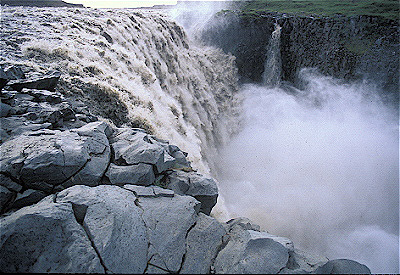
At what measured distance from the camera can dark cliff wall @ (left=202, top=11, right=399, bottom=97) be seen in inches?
837

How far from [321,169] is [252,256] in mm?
14714

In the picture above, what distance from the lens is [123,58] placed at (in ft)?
39.6

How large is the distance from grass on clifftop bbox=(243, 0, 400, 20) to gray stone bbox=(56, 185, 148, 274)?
28.2 meters

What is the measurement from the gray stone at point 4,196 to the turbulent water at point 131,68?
4.66 meters

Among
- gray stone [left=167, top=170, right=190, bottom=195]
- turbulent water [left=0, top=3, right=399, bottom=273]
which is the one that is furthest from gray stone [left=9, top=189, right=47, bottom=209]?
turbulent water [left=0, top=3, right=399, bottom=273]

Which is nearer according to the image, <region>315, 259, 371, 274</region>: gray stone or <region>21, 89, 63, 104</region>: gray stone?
<region>315, 259, 371, 274</region>: gray stone

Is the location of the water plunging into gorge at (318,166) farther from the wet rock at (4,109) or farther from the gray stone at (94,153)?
the wet rock at (4,109)

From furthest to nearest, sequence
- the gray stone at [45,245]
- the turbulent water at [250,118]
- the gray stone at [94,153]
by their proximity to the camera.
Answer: the turbulent water at [250,118] → the gray stone at [94,153] → the gray stone at [45,245]

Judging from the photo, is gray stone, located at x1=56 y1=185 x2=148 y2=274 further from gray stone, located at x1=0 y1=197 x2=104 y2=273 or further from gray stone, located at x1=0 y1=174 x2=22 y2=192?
gray stone, located at x1=0 y1=174 x2=22 y2=192

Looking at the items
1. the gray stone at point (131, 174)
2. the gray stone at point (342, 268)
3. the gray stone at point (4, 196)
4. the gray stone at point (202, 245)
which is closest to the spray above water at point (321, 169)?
the gray stone at point (131, 174)

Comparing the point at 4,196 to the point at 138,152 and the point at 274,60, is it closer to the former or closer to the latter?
the point at 138,152

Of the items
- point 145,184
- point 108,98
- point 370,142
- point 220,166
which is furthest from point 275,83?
point 145,184

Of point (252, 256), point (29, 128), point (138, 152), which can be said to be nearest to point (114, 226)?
point (252, 256)

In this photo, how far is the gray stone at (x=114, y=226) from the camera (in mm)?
2820
